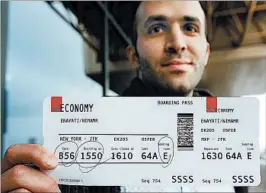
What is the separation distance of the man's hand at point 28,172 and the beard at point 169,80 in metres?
0.28

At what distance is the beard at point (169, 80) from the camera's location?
922 mm

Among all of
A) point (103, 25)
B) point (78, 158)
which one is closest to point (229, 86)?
point (78, 158)

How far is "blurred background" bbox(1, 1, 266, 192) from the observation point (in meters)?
1.09

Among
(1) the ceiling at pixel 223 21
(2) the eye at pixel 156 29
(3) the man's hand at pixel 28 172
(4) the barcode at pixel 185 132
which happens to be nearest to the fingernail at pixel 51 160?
(3) the man's hand at pixel 28 172

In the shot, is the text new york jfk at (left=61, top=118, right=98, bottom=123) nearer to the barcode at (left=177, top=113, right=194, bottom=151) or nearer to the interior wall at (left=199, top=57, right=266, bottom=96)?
the barcode at (left=177, top=113, right=194, bottom=151)

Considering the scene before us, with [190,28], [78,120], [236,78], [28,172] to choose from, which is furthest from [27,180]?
[236,78]

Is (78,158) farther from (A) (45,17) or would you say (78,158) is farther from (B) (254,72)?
(A) (45,17)

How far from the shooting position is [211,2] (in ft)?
3.69

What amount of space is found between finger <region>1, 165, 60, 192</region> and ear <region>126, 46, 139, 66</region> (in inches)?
18.1

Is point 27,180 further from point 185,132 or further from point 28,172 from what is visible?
point 185,132

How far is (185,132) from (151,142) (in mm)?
60

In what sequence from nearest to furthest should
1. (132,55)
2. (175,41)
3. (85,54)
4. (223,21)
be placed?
(175,41) → (132,55) → (223,21) → (85,54)

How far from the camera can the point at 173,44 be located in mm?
978

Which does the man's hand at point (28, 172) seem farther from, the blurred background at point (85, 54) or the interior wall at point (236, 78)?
the interior wall at point (236, 78)
